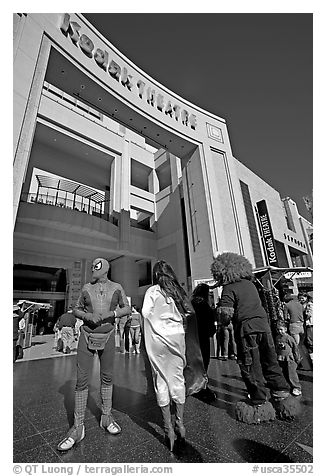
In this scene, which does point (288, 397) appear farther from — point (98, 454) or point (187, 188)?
point (187, 188)

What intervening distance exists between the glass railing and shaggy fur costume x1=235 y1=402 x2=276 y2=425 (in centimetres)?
1190

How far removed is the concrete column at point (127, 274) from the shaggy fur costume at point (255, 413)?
509 inches

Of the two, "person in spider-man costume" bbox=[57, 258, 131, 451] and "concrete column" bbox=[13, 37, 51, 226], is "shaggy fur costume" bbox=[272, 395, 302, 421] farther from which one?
"concrete column" bbox=[13, 37, 51, 226]

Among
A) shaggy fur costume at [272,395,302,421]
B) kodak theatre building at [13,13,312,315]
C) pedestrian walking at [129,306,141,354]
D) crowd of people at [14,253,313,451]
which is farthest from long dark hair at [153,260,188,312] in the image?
pedestrian walking at [129,306,141,354]

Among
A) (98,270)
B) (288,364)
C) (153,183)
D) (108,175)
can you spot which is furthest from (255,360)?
(153,183)

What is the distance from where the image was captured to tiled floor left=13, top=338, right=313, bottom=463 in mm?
1773

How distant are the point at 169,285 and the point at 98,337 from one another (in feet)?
2.64

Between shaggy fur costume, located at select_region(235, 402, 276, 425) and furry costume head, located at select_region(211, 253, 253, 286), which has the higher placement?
furry costume head, located at select_region(211, 253, 253, 286)

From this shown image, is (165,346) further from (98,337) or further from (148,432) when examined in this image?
(148,432)

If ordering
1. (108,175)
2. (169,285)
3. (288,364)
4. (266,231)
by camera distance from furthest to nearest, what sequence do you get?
(266,231) → (108,175) → (288,364) → (169,285)

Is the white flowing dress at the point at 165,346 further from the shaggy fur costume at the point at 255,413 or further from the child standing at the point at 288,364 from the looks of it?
the child standing at the point at 288,364

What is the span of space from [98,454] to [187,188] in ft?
33.0

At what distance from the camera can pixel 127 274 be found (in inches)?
597

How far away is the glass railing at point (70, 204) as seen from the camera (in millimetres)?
12836
